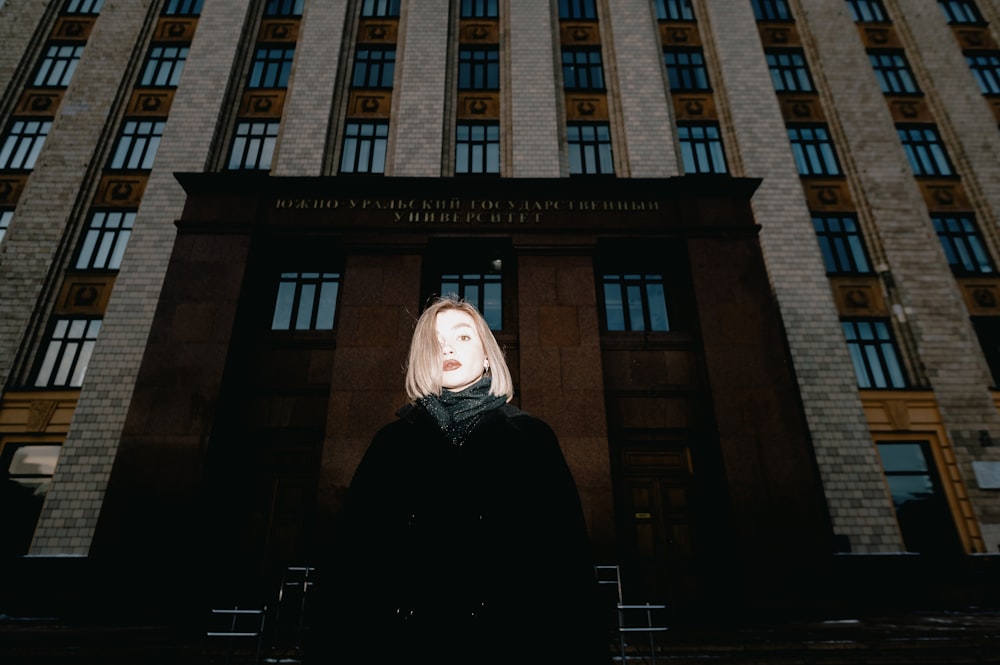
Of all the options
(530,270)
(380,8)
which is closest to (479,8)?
(380,8)

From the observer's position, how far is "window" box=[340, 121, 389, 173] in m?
14.2

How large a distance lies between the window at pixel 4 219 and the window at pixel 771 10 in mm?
24939

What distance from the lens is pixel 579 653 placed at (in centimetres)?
187

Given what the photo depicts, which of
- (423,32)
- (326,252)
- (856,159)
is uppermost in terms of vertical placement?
(423,32)

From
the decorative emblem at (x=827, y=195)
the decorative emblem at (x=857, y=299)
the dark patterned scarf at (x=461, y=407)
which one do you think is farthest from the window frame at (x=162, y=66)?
the decorative emblem at (x=857, y=299)

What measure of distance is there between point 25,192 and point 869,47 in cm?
2788

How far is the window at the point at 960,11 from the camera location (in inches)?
716

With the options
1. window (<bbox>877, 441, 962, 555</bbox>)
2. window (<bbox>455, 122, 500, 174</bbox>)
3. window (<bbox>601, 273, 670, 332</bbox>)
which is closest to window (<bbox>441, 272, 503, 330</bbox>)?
window (<bbox>601, 273, 670, 332</bbox>)

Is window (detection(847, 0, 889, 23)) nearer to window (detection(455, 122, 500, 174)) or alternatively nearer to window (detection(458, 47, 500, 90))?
window (detection(458, 47, 500, 90))

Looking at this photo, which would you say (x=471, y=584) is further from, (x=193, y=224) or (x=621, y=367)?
(x=193, y=224)

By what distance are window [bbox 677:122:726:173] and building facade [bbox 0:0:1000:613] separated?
10 centimetres

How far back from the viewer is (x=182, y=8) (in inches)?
666

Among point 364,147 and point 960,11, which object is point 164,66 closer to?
point 364,147

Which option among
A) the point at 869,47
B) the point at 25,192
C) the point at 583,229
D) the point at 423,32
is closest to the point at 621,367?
the point at 583,229
